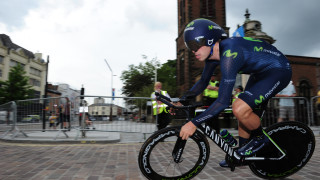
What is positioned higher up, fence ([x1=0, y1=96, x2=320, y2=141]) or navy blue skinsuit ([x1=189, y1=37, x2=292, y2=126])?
navy blue skinsuit ([x1=189, y1=37, x2=292, y2=126])

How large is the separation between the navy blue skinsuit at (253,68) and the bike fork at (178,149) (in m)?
0.32

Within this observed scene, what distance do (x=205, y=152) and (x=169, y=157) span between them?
40 cm

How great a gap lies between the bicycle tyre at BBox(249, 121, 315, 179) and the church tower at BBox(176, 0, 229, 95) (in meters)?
20.2

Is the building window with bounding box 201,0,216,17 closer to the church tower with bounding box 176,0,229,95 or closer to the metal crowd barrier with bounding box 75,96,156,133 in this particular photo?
the church tower with bounding box 176,0,229,95

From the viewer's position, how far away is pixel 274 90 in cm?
249

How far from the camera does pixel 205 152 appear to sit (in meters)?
2.50

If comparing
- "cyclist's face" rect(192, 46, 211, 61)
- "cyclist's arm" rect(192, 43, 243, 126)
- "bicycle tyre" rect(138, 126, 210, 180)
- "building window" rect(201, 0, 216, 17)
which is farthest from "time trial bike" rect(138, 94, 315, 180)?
"building window" rect(201, 0, 216, 17)

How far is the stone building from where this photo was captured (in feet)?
146

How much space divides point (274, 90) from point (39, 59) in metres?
65.8

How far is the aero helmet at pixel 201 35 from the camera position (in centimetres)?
237

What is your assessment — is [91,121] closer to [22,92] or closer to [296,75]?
[296,75]

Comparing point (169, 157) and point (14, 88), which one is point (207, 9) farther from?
point (14, 88)

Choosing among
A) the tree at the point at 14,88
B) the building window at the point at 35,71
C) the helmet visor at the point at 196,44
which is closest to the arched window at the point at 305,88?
the helmet visor at the point at 196,44

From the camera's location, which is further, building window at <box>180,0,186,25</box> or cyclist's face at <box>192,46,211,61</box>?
building window at <box>180,0,186,25</box>
